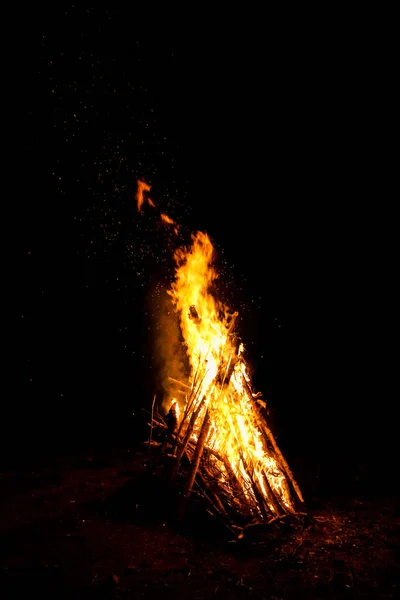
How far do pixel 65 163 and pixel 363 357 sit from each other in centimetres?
761

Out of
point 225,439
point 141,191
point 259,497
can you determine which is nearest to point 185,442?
point 225,439

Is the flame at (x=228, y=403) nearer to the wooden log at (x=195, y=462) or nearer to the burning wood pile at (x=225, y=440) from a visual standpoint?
the burning wood pile at (x=225, y=440)

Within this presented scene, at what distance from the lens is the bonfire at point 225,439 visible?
3898 millimetres

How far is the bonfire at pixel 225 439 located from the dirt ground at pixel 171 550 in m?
0.23

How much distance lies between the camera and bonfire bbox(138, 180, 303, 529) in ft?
12.8

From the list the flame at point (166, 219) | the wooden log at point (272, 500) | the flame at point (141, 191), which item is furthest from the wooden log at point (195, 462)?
the flame at point (141, 191)

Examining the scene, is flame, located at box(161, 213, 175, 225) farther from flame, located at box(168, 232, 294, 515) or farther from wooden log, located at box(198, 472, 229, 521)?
wooden log, located at box(198, 472, 229, 521)

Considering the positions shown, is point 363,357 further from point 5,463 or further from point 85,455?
point 5,463

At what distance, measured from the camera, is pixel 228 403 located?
4.30 m

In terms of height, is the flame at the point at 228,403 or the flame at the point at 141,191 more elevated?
the flame at the point at 141,191

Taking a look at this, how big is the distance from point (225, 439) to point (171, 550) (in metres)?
1.22

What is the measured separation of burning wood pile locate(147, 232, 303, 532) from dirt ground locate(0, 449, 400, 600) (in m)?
0.21

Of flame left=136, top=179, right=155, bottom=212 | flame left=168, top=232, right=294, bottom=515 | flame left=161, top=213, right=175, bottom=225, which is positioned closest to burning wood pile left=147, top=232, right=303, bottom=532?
flame left=168, top=232, right=294, bottom=515

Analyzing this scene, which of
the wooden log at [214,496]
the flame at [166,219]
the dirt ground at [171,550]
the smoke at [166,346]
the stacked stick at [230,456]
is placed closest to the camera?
the dirt ground at [171,550]
